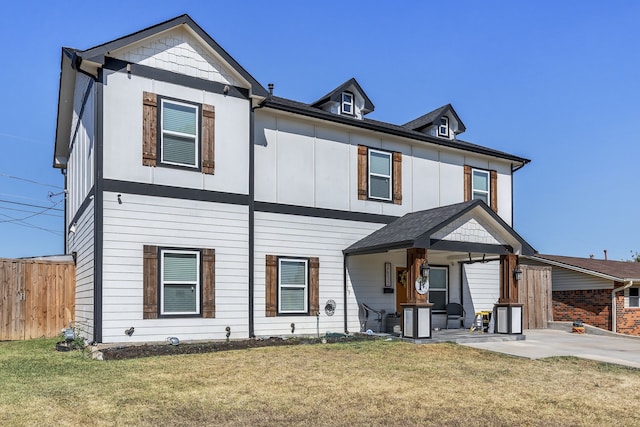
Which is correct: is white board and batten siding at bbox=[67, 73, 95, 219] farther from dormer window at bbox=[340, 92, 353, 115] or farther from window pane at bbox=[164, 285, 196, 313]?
dormer window at bbox=[340, 92, 353, 115]

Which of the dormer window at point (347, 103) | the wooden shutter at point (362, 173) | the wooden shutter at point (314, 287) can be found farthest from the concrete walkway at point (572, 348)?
the dormer window at point (347, 103)

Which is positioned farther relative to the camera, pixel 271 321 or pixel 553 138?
pixel 553 138

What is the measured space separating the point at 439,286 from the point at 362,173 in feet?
14.8

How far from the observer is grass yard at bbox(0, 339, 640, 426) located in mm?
6039

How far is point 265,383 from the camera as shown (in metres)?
7.72

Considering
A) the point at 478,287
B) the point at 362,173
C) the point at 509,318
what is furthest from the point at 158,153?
the point at 478,287

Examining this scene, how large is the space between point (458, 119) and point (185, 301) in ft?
37.1

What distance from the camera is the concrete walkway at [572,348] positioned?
11227mm

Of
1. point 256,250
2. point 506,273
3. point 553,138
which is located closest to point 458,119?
point 553,138

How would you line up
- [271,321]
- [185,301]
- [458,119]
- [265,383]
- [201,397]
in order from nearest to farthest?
[201,397], [265,383], [185,301], [271,321], [458,119]

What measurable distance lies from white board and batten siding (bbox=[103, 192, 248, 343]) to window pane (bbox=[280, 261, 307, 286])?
50.3 inches

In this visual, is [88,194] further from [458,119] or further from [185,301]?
[458,119]

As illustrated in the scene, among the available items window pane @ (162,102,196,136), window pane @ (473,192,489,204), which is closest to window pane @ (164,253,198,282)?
window pane @ (162,102,196,136)

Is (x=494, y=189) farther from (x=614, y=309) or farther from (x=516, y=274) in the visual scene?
(x=614, y=309)
